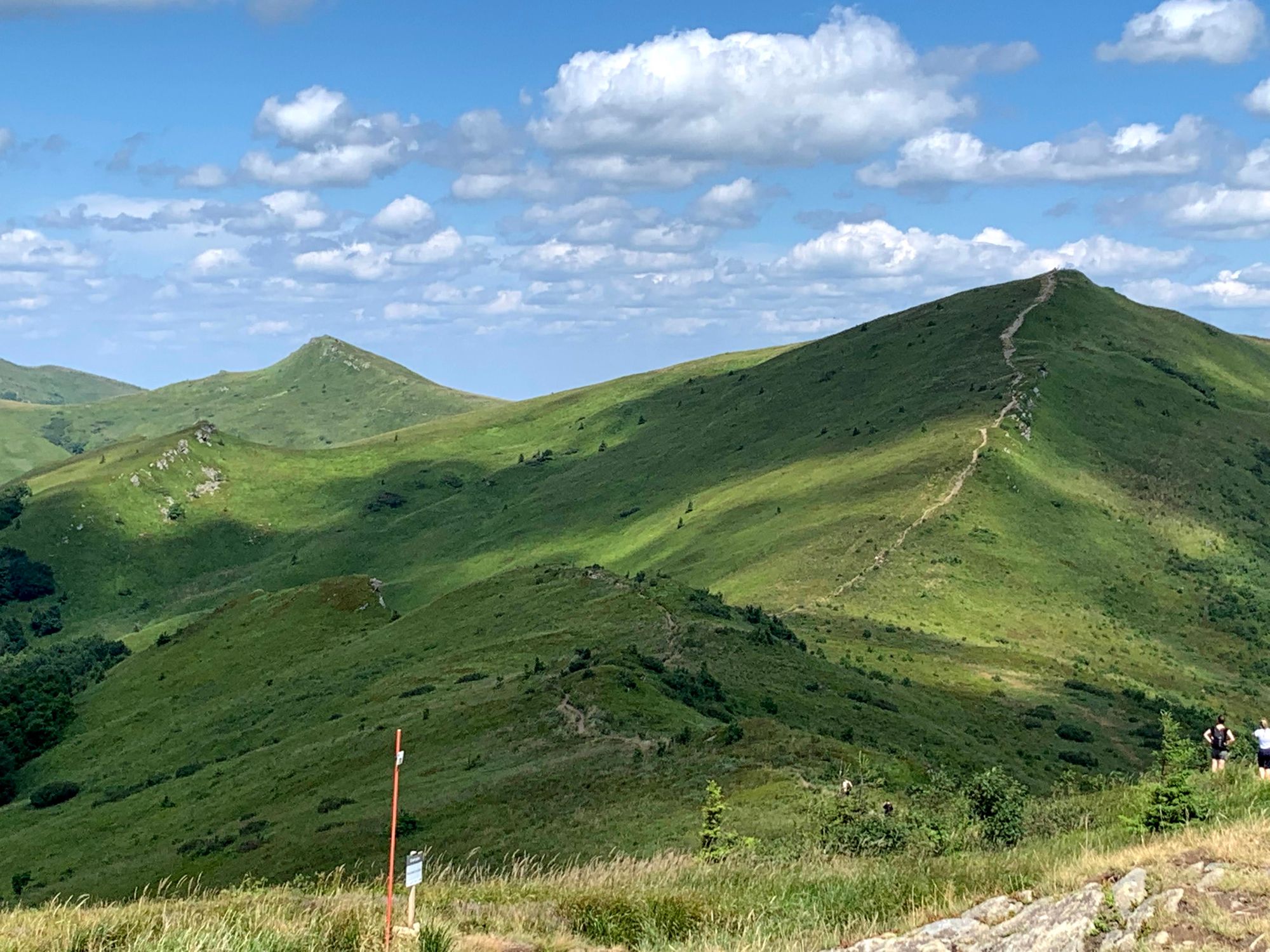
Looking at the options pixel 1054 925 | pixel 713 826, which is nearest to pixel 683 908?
pixel 1054 925

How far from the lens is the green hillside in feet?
172

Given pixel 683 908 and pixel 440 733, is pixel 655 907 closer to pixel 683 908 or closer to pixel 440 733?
pixel 683 908

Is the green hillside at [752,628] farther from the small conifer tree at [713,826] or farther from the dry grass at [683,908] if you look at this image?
the dry grass at [683,908]

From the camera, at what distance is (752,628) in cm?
8262

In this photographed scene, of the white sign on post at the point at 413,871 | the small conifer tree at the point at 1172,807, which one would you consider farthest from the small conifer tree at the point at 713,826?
the white sign on post at the point at 413,871

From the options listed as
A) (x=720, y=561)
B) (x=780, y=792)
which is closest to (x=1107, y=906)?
(x=780, y=792)

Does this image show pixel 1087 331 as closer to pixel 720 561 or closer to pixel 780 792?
pixel 720 561

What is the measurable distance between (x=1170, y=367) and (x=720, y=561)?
297 ft

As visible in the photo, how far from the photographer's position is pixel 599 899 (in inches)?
731

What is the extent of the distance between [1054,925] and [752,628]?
6792 cm

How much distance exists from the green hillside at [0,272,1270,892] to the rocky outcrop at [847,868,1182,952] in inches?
782

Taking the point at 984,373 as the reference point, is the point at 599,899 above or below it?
below

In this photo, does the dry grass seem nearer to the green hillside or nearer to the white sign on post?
the white sign on post

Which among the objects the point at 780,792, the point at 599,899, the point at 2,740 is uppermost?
the point at 599,899
